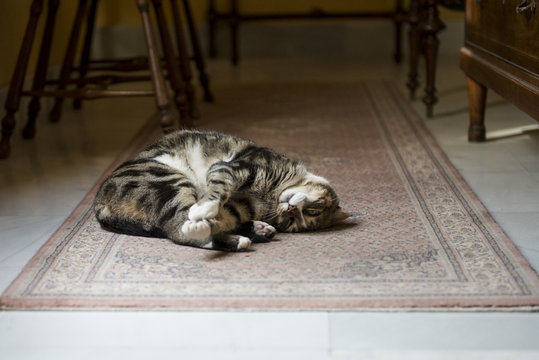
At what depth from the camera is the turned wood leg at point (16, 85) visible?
2641mm

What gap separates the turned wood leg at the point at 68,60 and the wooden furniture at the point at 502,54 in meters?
1.82

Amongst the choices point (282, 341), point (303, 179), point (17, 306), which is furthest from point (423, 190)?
point (17, 306)

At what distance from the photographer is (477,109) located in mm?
2736

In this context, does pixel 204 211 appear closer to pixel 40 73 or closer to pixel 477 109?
pixel 477 109

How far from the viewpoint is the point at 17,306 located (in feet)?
4.44

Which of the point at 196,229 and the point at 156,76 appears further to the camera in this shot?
the point at 156,76

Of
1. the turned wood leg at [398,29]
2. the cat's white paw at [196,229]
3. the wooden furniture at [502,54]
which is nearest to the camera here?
the cat's white paw at [196,229]

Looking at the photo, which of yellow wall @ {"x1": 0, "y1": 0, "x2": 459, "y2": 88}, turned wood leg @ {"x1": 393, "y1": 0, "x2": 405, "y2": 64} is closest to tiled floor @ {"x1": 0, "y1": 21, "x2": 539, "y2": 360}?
yellow wall @ {"x1": 0, "y1": 0, "x2": 459, "y2": 88}

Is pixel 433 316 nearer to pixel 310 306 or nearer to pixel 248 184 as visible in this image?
pixel 310 306

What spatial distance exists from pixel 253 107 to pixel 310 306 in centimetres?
235

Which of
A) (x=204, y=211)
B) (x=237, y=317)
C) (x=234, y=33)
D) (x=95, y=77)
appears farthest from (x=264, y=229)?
(x=234, y=33)

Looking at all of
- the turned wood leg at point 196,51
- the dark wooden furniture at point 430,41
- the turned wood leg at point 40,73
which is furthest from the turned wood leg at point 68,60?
the dark wooden furniture at point 430,41

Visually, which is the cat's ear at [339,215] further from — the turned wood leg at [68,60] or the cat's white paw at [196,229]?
the turned wood leg at [68,60]

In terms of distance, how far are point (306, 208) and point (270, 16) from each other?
377 cm
